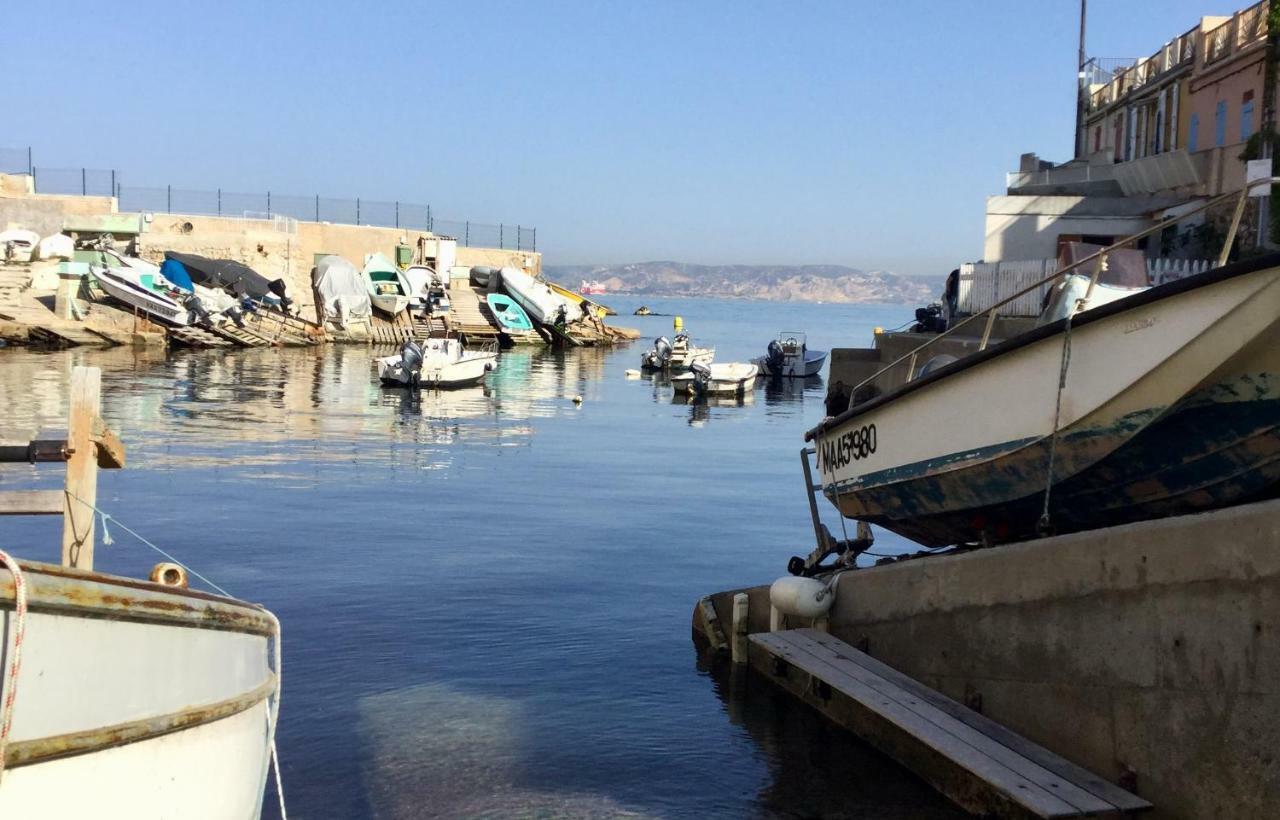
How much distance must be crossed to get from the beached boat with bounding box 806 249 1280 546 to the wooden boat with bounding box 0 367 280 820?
448 cm

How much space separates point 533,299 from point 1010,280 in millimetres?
44911

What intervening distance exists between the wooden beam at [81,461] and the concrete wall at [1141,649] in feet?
15.4

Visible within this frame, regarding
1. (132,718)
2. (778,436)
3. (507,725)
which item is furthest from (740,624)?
(778,436)

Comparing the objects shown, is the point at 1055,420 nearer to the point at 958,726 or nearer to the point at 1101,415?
the point at 1101,415

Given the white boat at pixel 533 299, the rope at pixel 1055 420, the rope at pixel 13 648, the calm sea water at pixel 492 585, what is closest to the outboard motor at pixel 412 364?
the calm sea water at pixel 492 585

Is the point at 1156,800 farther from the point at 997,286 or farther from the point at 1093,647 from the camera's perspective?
the point at 997,286

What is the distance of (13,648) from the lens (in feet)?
12.5

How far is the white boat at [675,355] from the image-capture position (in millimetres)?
47938

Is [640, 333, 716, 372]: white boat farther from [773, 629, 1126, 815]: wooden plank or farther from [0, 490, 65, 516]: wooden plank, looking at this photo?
[0, 490, 65, 516]: wooden plank

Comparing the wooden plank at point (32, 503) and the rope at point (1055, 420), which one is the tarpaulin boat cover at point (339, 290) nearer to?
the rope at point (1055, 420)

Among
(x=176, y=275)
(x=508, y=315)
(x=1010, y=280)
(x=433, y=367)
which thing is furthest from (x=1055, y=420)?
(x=508, y=315)

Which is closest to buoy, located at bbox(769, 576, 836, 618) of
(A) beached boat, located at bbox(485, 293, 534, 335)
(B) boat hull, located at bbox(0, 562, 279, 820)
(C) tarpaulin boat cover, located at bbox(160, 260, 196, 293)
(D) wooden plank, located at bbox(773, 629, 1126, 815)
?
(D) wooden plank, located at bbox(773, 629, 1126, 815)

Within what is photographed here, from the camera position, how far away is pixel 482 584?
13156 millimetres

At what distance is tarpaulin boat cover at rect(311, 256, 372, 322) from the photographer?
5881 cm
